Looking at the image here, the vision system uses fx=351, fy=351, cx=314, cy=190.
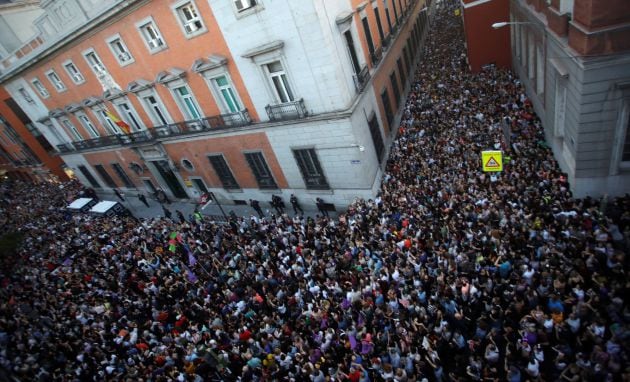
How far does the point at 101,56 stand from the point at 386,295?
23.5m

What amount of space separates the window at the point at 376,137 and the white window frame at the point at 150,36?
12.5 meters

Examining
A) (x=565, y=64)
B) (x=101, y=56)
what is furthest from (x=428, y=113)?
(x=101, y=56)

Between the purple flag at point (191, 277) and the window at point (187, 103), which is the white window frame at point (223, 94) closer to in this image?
the window at point (187, 103)

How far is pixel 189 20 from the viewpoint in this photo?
712 inches

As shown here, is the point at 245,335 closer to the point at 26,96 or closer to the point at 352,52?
the point at 352,52

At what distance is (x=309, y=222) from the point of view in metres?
17.3

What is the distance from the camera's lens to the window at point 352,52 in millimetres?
18086

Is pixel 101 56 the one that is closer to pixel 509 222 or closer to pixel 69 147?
pixel 69 147

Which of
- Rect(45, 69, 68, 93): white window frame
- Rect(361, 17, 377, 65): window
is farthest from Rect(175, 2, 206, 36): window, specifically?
Rect(45, 69, 68, 93): white window frame

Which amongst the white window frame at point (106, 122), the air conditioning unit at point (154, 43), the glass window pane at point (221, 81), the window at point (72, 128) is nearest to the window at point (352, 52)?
the glass window pane at point (221, 81)

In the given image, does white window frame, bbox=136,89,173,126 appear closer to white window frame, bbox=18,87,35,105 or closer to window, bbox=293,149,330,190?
window, bbox=293,149,330,190

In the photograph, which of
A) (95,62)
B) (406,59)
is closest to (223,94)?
(95,62)

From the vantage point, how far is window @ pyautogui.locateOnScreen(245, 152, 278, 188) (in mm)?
21562

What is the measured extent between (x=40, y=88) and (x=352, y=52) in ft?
93.0
